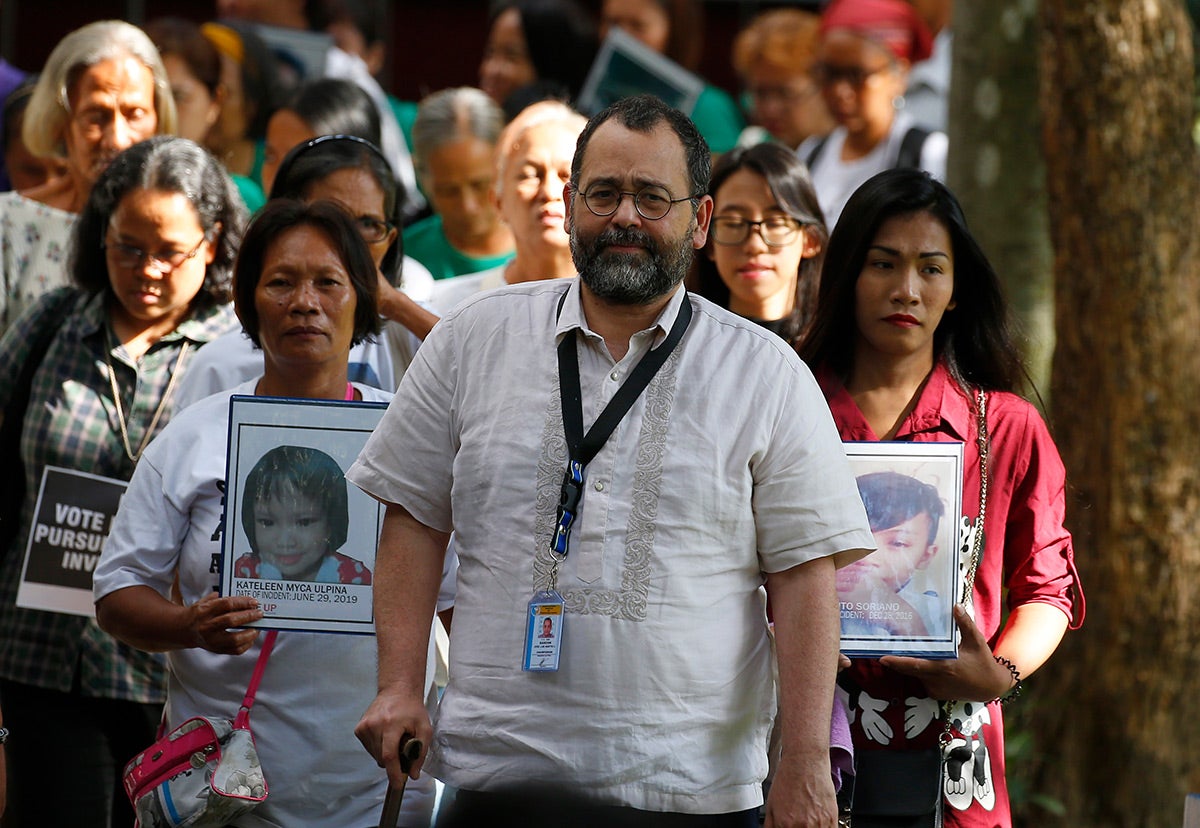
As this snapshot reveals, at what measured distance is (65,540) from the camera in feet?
15.7

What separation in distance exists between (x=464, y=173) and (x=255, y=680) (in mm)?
3428

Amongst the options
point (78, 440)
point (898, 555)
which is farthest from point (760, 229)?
point (78, 440)

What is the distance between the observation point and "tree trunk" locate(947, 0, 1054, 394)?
7.80m

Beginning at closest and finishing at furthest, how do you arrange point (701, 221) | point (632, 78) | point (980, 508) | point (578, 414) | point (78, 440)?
point (578, 414) < point (701, 221) < point (980, 508) < point (78, 440) < point (632, 78)

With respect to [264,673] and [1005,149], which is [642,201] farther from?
[1005,149]

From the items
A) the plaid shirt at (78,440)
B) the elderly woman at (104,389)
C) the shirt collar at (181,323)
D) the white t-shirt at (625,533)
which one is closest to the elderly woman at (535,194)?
the shirt collar at (181,323)

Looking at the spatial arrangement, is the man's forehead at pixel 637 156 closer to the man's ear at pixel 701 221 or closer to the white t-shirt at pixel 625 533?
the man's ear at pixel 701 221

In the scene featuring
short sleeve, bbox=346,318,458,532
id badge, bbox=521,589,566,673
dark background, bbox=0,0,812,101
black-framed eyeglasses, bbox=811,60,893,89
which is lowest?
id badge, bbox=521,589,566,673

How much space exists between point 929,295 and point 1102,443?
2940mm

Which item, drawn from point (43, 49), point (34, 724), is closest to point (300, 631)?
point (34, 724)

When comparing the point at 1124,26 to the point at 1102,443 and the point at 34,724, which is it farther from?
the point at 34,724

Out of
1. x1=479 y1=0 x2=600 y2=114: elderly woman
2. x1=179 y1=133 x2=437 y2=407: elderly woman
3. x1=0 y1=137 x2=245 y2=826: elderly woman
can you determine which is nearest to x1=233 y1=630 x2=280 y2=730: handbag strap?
x1=179 y1=133 x2=437 y2=407: elderly woman

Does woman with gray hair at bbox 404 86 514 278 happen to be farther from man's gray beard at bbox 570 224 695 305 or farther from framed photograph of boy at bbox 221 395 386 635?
man's gray beard at bbox 570 224 695 305

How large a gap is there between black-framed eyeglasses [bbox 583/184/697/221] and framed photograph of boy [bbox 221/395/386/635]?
0.89m
